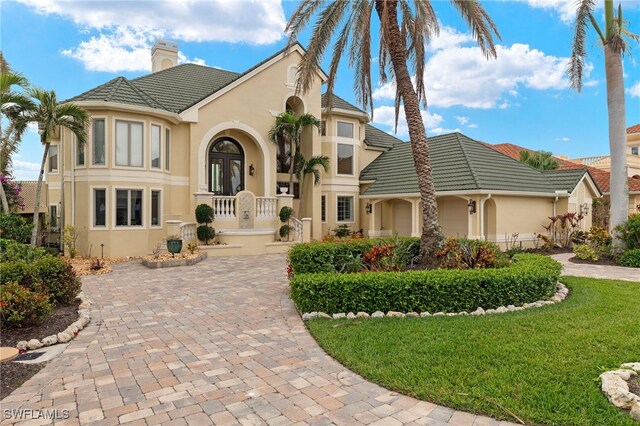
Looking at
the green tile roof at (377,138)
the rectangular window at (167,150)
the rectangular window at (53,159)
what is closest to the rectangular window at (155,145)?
the rectangular window at (167,150)

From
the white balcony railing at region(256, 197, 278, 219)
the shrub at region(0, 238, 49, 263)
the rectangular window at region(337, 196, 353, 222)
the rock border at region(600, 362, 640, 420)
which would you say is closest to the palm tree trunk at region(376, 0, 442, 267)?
the rock border at region(600, 362, 640, 420)

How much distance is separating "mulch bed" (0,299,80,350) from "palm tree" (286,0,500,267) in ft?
24.2

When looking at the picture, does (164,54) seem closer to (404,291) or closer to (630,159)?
(404,291)

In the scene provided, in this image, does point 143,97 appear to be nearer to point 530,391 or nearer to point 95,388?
point 95,388

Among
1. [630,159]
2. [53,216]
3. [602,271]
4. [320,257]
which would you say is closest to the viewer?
[320,257]

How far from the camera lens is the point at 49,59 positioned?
36.6ft

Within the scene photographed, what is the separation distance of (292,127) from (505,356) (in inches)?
594

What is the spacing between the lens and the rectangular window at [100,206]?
47.8ft

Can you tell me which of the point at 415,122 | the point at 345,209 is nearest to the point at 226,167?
the point at 345,209

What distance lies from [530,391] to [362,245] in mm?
6201

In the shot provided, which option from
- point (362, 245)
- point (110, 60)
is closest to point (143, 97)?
point (110, 60)

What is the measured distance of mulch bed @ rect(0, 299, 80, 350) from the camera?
5.47 m

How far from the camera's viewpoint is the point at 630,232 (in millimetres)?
12914

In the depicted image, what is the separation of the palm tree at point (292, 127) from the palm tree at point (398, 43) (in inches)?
265
